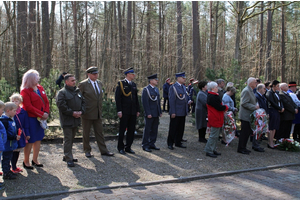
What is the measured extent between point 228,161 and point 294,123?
3913mm

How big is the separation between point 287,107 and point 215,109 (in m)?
3.11

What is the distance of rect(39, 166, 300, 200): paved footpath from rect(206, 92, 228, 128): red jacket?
1514 millimetres

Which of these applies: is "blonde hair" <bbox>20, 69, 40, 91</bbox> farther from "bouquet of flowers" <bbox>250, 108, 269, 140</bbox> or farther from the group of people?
"bouquet of flowers" <bbox>250, 108, 269, 140</bbox>

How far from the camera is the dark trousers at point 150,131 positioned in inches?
284

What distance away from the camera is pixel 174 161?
648 centimetres

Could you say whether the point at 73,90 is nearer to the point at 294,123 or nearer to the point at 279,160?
the point at 279,160

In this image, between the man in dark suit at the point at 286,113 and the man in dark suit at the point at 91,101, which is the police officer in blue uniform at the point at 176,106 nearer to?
the man in dark suit at the point at 91,101

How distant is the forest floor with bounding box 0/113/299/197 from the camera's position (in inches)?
189

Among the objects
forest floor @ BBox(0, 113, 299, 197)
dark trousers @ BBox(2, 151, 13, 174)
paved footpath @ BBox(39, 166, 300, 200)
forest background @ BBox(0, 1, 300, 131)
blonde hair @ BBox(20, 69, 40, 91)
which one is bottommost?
paved footpath @ BBox(39, 166, 300, 200)

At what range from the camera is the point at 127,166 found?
593cm

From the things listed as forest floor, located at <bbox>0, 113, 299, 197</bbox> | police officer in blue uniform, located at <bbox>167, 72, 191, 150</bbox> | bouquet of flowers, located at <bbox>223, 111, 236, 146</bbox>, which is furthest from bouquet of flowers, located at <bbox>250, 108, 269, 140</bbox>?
police officer in blue uniform, located at <bbox>167, 72, 191, 150</bbox>

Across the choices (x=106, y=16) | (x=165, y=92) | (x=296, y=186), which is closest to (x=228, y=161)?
(x=296, y=186)

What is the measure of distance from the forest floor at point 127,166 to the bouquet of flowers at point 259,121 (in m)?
0.70

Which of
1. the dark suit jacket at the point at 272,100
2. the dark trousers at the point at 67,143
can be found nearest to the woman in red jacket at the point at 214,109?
the dark suit jacket at the point at 272,100
